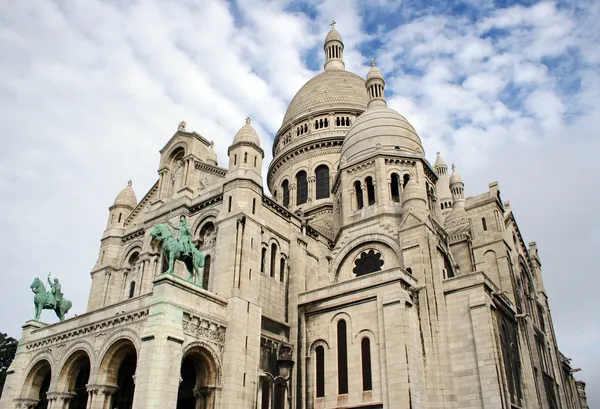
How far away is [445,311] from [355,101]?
29961 mm

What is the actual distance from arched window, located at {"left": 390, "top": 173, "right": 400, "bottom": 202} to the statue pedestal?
2309 cm

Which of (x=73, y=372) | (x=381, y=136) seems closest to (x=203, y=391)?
(x=73, y=372)

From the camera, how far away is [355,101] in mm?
52688

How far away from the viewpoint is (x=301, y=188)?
48.5 m

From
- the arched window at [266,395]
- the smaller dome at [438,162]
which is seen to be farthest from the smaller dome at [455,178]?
the arched window at [266,395]

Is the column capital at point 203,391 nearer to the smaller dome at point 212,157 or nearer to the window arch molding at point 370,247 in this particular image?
the window arch molding at point 370,247

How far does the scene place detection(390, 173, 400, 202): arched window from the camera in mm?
35016

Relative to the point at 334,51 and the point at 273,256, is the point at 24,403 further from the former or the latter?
the point at 334,51

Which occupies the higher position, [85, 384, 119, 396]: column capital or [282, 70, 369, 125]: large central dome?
[282, 70, 369, 125]: large central dome

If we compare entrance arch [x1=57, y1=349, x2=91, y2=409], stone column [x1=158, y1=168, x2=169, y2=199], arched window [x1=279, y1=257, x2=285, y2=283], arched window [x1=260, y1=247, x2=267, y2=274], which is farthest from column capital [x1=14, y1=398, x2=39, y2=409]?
arched window [x1=279, y1=257, x2=285, y2=283]

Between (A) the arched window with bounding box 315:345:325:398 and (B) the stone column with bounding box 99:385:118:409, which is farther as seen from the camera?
(A) the arched window with bounding box 315:345:325:398

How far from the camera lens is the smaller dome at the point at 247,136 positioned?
3173 cm

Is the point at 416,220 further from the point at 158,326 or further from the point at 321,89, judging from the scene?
the point at 321,89

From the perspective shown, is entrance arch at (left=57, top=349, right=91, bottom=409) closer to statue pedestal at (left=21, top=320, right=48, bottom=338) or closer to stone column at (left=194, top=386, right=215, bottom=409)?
statue pedestal at (left=21, top=320, right=48, bottom=338)
